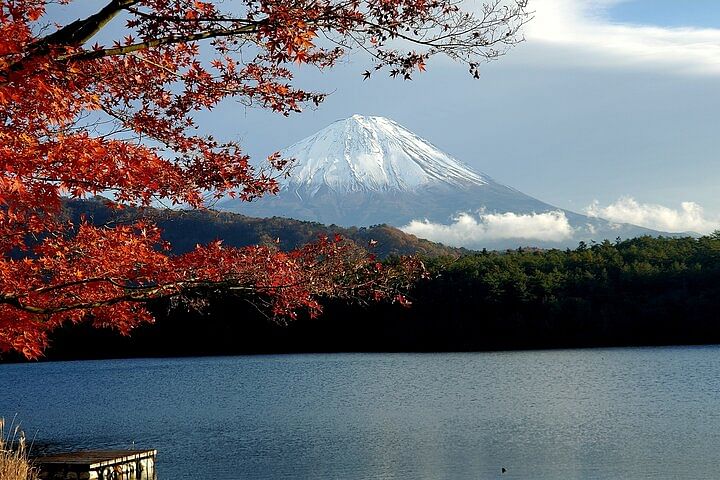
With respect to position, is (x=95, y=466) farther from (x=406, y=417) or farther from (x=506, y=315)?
(x=506, y=315)

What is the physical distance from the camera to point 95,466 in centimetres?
951

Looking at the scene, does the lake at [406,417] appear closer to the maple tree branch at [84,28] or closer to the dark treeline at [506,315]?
the dark treeline at [506,315]

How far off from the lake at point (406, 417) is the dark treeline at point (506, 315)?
27.1ft

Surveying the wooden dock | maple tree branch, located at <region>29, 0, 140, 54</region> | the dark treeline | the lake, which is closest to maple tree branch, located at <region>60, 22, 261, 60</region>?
maple tree branch, located at <region>29, 0, 140, 54</region>

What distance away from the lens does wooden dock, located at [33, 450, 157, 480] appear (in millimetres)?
9430

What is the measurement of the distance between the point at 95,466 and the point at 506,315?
48.7 m

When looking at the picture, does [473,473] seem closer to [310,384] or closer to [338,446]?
[338,446]

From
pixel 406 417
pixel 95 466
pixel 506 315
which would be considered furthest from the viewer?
pixel 506 315

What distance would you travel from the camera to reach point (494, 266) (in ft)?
196

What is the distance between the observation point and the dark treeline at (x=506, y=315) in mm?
53438

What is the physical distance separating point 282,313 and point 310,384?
26.6 meters

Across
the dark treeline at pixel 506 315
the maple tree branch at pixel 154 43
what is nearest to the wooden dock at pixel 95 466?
the maple tree branch at pixel 154 43

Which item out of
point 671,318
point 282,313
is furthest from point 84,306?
point 671,318

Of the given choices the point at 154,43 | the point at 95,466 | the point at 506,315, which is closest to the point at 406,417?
the point at 95,466
